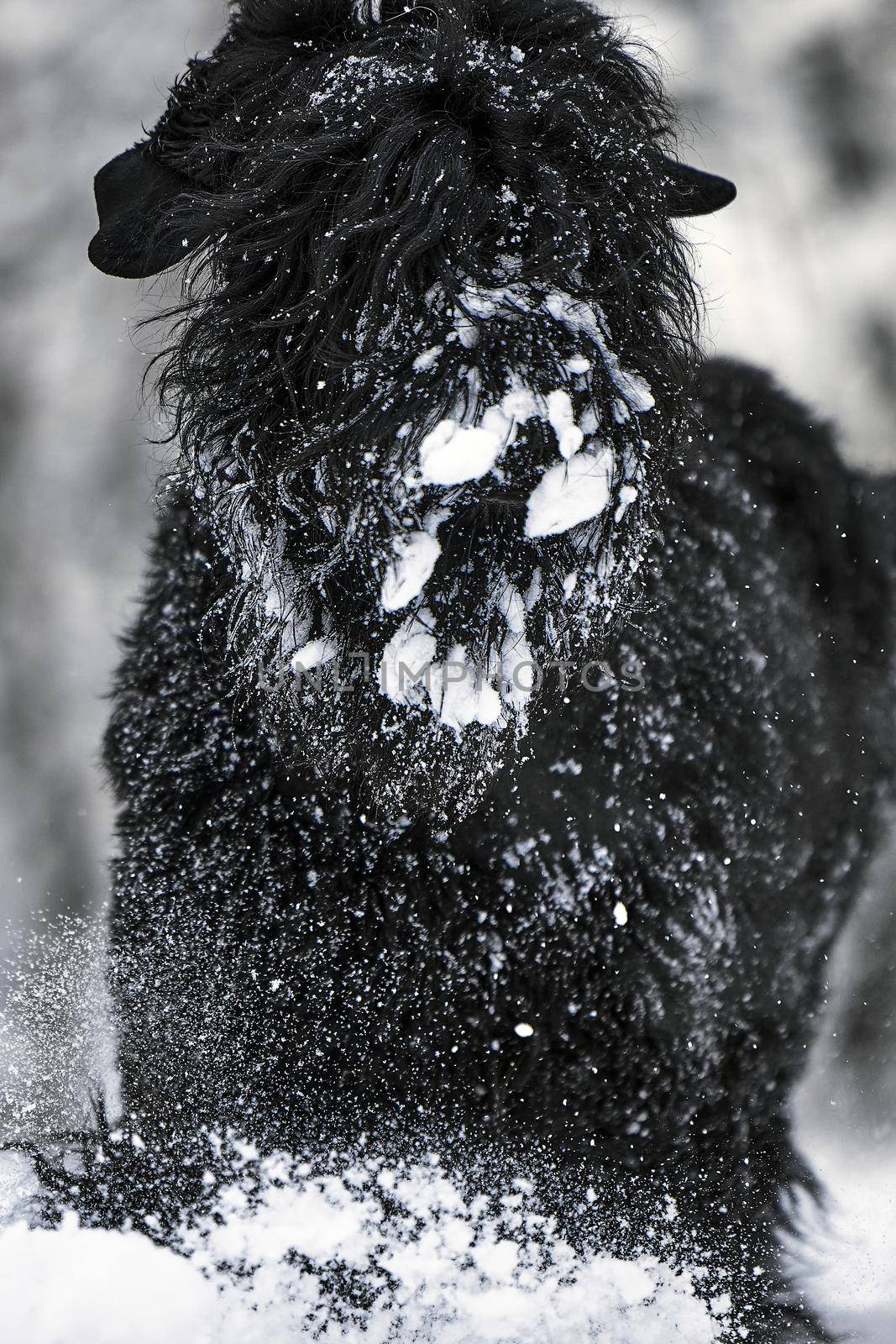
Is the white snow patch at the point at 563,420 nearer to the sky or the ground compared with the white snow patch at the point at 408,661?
nearer to the sky

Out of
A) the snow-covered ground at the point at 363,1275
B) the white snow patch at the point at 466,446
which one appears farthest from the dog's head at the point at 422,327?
the snow-covered ground at the point at 363,1275

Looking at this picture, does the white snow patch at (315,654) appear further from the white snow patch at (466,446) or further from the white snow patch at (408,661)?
the white snow patch at (466,446)

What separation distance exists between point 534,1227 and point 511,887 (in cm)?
41

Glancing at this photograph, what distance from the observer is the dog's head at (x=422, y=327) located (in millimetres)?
660

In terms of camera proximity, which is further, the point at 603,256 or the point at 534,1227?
the point at 534,1227

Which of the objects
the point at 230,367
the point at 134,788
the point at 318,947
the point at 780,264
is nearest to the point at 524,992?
the point at 318,947

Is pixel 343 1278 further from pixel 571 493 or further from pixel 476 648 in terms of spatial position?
pixel 571 493

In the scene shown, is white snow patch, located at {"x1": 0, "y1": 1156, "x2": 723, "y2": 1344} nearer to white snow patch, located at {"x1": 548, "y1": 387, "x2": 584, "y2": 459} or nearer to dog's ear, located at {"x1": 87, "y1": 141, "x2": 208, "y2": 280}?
white snow patch, located at {"x1": 548, "y1": 387, "x2": 584, "y2": 459}

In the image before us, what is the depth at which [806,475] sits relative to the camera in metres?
1.45

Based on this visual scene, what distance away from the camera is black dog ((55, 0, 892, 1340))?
26.6 inches

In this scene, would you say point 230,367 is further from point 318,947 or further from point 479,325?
point 318,947

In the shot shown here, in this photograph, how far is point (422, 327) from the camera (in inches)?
26.2

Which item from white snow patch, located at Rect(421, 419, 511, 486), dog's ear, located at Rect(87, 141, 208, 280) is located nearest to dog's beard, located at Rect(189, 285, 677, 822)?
white snow patch, located at Rect(421, 419, 511, 486)

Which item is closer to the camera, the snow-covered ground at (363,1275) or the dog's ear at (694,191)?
the dog's ear at (694,191)
